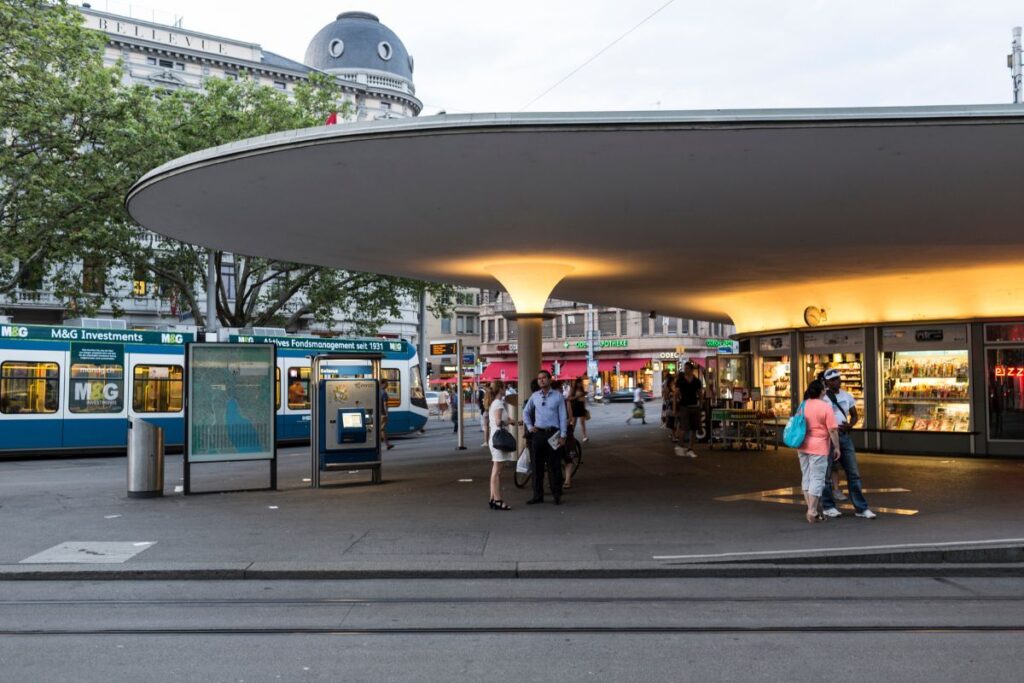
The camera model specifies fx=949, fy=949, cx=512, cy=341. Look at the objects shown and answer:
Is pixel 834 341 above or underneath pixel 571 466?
above

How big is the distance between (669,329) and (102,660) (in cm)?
7313

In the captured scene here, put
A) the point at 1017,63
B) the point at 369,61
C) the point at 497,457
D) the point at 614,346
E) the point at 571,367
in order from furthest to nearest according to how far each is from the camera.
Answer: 1. the point at 571,367
2. the point at 614,346
3. the point at 369,61
4. the point at 1017,63
5. the point at 497,457

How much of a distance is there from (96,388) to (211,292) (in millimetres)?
8516

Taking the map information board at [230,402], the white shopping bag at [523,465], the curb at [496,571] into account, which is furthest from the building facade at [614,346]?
the curb at [496,571]

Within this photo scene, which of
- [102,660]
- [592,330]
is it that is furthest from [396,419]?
[592,330]

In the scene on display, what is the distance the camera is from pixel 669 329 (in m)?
77.4

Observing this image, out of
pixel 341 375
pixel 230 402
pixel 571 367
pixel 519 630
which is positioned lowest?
pixel 519 630

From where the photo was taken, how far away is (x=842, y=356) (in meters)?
21.2

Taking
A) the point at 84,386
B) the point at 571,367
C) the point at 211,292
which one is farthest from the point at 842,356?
the point at 571,367

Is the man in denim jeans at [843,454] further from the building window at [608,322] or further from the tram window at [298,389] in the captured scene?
the building window at [608,322]

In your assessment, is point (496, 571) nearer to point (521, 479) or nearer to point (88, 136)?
point (521, 479)

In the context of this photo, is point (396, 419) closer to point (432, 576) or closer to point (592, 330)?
point (432, 576)

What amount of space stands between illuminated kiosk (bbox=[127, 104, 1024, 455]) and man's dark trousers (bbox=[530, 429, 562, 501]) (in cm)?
299

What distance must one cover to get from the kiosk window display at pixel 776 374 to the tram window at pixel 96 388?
16171 mm
